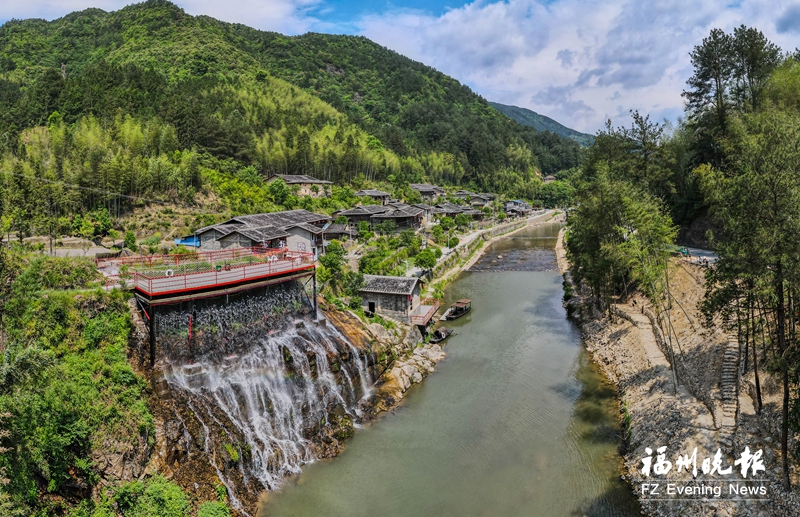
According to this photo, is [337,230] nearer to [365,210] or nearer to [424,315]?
[365,210]

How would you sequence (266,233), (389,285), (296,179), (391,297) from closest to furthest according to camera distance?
1. (391,297)
2. (389,285)
3. (266,233)
4. (296,179)

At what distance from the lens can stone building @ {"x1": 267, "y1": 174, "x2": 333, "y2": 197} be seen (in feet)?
218

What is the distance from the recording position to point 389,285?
3400 centimetres

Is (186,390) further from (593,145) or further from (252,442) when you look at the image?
(593,145)

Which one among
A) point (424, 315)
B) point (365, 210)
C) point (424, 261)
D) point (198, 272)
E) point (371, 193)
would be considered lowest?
point (424, 315)

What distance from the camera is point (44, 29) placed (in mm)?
125062

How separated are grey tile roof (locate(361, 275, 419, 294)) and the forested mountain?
23716 millimetres

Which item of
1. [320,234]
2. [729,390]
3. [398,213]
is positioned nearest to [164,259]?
[320,234]

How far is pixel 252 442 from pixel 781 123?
69.7 ft

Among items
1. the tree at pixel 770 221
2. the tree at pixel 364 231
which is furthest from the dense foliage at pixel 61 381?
the tree at pixel 364 231

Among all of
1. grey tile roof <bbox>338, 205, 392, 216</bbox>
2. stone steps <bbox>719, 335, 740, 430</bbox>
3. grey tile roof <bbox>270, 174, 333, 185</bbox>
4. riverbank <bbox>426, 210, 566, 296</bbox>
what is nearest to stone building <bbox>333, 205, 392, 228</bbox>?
grey tile roof <bbox>338, 205, 392, 216</bbox>

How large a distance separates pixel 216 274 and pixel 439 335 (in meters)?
18.0

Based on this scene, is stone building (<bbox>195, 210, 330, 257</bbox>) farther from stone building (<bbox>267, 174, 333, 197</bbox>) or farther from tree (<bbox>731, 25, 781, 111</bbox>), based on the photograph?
tree (<bbox>731, 25, 781, 111</bbox>)

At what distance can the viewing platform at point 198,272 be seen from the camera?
19.8m
